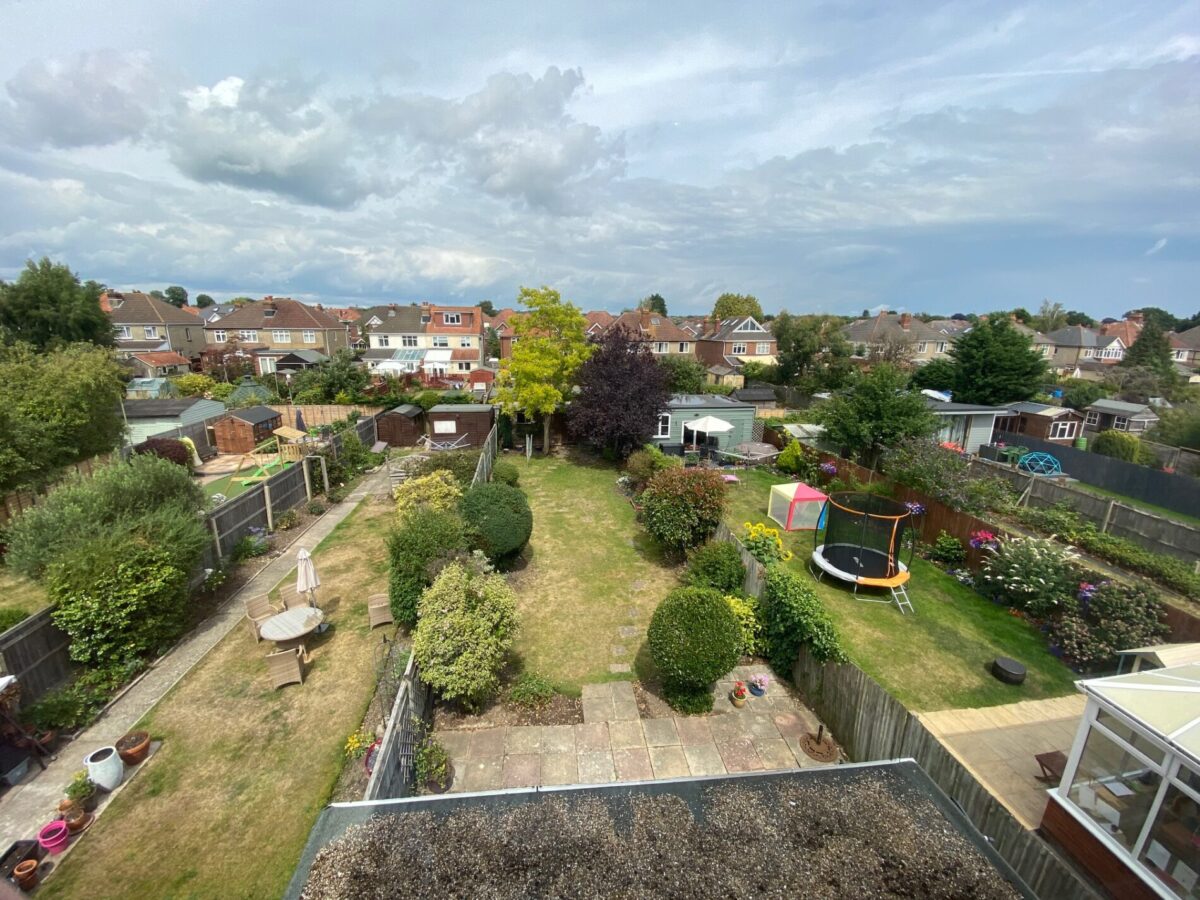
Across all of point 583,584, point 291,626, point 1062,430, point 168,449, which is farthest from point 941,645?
point 1062,430

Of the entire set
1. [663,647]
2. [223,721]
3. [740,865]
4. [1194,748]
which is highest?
[1194,748]

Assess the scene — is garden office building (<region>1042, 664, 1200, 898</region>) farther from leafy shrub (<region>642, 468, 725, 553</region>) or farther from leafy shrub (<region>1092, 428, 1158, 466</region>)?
leafy shrub (<region>1092, 428, 1158, 466</region>)

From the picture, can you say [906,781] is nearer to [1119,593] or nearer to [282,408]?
[1119,593]

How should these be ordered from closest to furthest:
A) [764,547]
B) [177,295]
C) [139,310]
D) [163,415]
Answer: [764,547]
[163,415]
[139,310]
[177,295]

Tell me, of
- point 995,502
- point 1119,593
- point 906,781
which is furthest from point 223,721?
point 995,502

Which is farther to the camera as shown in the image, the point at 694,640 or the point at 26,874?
the point at 694,640

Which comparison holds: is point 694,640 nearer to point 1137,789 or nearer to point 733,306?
point 1137,789

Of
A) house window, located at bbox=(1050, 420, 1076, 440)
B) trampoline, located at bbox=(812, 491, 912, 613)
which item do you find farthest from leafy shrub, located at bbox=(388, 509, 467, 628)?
house window, located at bbox=(1050, 420, 1076, 440)
